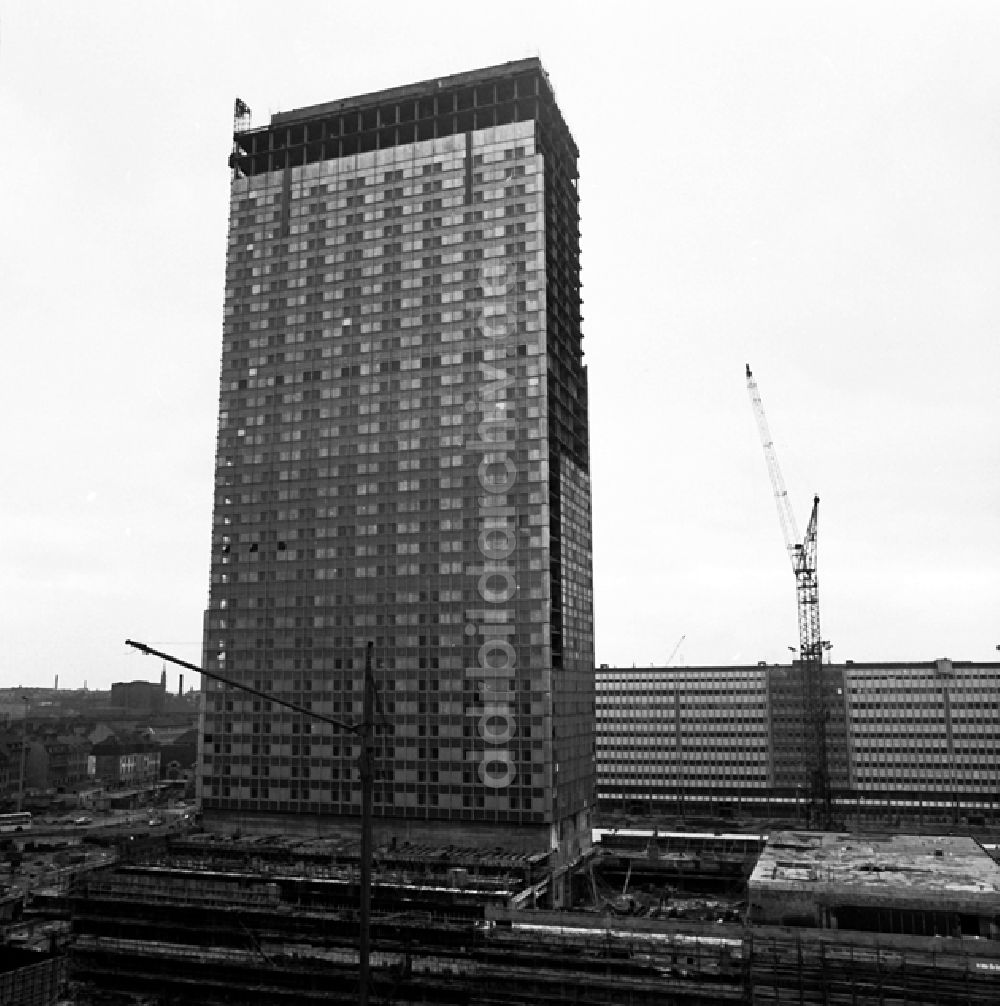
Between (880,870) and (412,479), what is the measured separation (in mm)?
71605

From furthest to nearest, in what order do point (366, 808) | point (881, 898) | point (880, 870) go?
point (880, 870) < point (881, 898) < point (366, 808)

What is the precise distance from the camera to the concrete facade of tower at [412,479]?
120250 millimetres

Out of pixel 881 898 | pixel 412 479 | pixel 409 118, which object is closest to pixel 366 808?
pixel 881 898

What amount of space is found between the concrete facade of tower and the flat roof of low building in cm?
2805

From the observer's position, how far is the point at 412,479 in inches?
5007

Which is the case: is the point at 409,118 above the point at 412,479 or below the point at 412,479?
above

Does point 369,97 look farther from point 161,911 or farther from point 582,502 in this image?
point 161,911

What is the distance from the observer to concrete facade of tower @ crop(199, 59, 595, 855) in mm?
120250

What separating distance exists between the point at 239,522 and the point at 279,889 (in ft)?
171

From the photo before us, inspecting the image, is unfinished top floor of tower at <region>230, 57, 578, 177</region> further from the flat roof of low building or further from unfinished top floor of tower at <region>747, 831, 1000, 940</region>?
unfinished top floor of tower at <region>747, 831, 1000, 940</region>

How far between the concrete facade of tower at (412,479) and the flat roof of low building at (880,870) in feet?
92.0

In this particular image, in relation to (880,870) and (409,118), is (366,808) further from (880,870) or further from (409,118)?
(409,118)

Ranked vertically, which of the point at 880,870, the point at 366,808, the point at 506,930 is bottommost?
the point at 506,930

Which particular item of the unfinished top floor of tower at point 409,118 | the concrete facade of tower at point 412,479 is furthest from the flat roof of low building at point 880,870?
the unfinished top floor of tower at point 409,118
